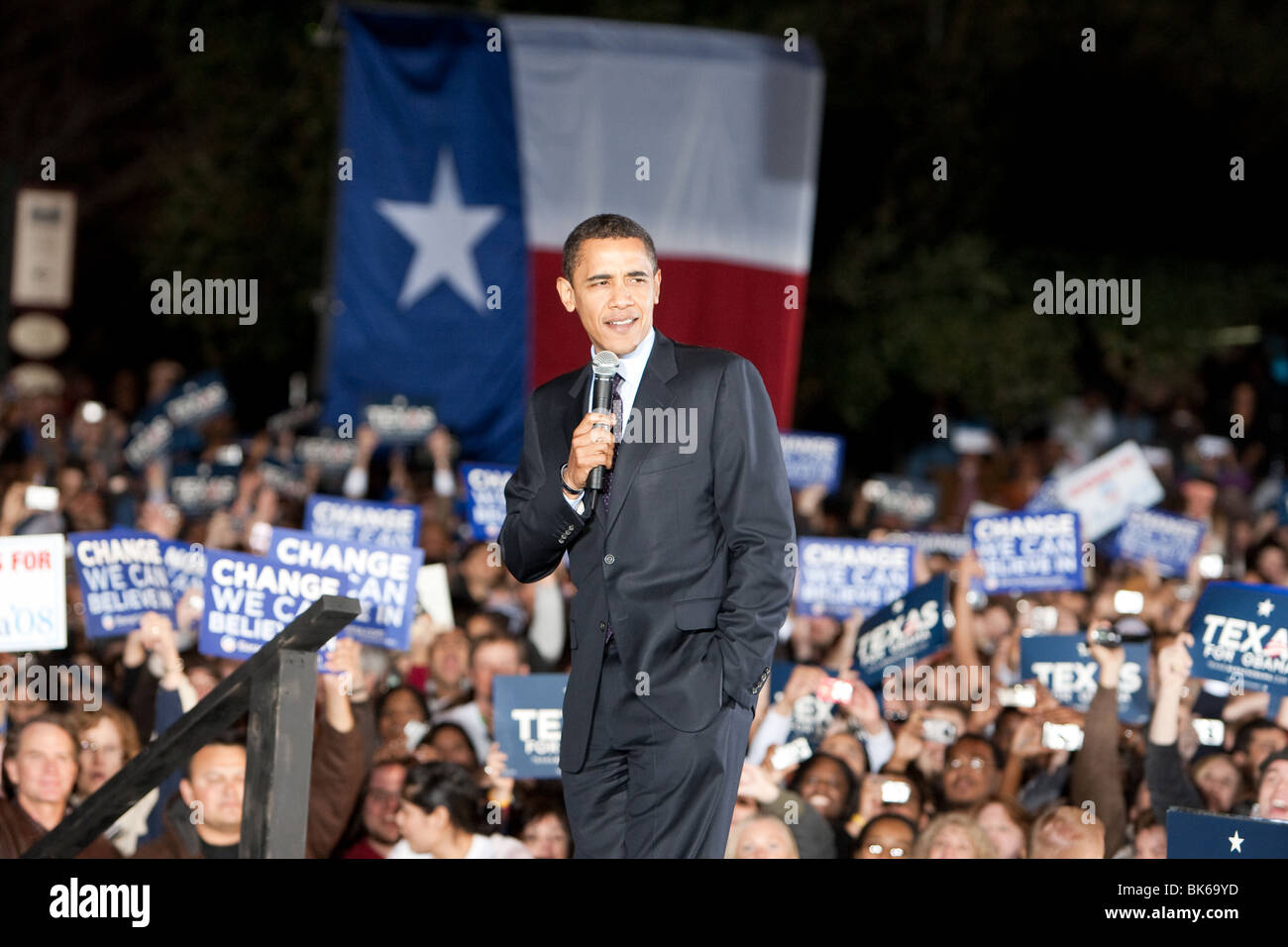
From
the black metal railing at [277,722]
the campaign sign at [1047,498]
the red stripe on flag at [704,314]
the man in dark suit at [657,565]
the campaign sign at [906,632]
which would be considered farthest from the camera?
the red stripe on flag at [704,314]

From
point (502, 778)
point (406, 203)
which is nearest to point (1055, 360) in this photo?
point (406, 203)

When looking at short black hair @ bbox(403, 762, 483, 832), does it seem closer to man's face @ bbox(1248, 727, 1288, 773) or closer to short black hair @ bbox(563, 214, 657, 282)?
short black hair @ bbox(563, 214, 657, 282)

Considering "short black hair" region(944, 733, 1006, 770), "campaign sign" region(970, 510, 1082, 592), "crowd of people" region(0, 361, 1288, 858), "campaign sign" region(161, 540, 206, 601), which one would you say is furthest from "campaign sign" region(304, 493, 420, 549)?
"short black hair" region(944, 733, 1006, 770)

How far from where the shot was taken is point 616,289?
424cm

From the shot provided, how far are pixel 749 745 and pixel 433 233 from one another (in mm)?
8566

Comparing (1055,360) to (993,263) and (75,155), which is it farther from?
(75,155)

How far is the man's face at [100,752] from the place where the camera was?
6.98 metres

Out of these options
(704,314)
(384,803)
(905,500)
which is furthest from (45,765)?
(905,500)

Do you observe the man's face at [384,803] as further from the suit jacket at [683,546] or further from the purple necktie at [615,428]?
the purple necktie at [615,428]

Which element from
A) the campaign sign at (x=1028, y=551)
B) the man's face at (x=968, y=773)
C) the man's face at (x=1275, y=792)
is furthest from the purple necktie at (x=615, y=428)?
the campaign sign at (x=1028, y=551)

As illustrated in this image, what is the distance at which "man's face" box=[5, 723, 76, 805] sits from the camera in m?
6.54

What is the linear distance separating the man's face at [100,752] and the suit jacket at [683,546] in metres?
3.22

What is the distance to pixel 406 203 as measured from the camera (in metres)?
15.5

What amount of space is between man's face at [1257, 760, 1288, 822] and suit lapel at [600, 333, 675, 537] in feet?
11.1
